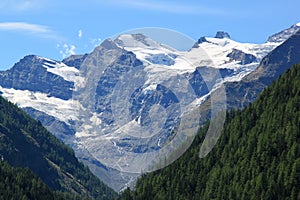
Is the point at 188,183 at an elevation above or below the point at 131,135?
below

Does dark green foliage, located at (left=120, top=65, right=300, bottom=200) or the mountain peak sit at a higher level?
the mountain peak

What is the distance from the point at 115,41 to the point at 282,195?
113m

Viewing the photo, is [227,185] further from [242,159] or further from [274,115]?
[274,115]

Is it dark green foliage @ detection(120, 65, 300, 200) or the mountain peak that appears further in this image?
dark green foliage @ detection(120, 65, 300, 200)

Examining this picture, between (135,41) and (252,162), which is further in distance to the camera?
(252,162)

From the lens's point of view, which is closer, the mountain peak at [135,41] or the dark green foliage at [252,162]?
the mountain peak at [135,41]

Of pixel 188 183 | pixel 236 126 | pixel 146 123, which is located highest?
pixel 146 123

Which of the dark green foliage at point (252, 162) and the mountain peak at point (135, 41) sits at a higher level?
the mountain peak at point (135, 41)

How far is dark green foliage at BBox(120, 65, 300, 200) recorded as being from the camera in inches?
5546

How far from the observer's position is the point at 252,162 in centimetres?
15662

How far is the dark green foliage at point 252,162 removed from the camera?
141 m

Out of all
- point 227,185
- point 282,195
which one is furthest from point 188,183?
point 282,195

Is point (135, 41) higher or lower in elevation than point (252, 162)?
higher

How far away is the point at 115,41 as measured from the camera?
2777cm
